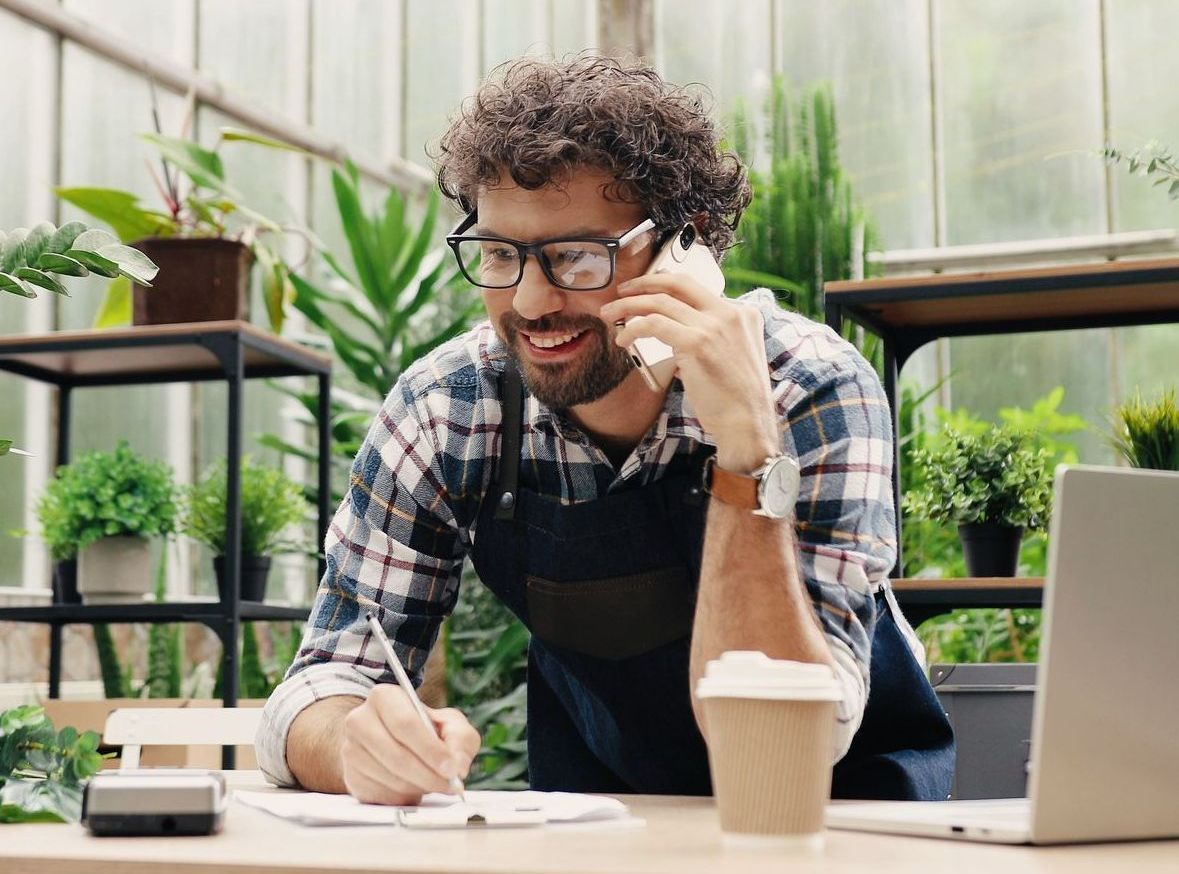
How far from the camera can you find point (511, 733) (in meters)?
3.97

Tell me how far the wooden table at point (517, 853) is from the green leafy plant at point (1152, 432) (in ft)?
5.21

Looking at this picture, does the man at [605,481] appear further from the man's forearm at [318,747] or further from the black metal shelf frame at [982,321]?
the black metal shelf frame at [982,321]

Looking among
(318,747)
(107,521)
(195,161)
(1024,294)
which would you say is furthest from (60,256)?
(195,161)

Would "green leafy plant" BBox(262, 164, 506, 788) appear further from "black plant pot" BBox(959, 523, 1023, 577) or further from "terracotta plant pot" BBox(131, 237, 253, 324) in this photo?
"black plant pot" BBox(959, 523, 1023, 577)

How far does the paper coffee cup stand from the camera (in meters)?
0.83

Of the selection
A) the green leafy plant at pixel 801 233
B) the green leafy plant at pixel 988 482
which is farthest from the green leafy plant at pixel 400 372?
the green leafy plant at pixel 988 482

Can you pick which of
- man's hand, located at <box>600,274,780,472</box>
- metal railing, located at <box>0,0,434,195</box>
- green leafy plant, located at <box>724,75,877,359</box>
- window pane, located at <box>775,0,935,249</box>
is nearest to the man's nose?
man's hand, located at <box>600,274,780,472</box>

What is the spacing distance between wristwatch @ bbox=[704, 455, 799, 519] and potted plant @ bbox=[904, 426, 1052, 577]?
45.9 inches

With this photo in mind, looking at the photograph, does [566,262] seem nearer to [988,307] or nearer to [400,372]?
[988,307]

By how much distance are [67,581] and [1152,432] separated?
2.19 metres

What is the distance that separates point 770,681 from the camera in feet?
2.74

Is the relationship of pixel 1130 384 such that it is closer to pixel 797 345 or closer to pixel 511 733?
pixel 511 733

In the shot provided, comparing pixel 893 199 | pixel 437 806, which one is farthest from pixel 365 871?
pixel 893 199

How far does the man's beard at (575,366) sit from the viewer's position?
163 centimetres
